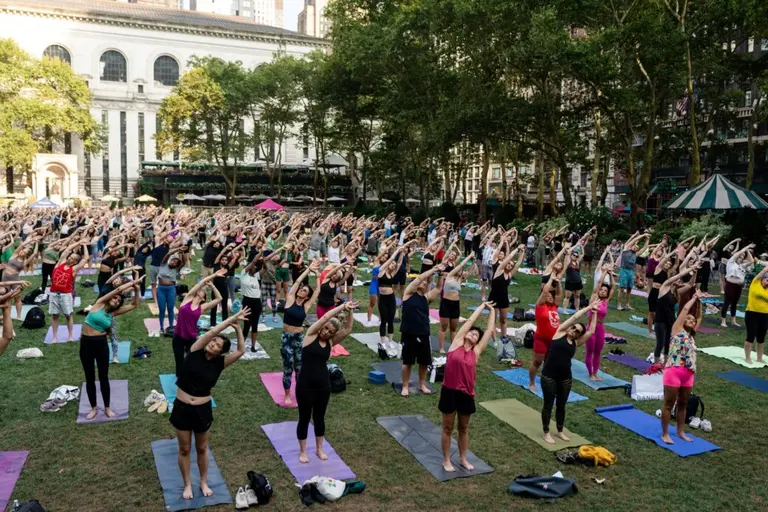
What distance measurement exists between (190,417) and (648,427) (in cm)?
597

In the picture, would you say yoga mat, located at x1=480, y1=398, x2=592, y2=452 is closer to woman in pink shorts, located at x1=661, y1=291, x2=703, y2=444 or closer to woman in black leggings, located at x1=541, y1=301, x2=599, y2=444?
woman in black leggings, located at x1=541, y1=301, x2=599, y2=444

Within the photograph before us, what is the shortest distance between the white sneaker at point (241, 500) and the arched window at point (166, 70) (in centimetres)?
8210

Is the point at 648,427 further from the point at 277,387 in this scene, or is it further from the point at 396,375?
the point at 277,387

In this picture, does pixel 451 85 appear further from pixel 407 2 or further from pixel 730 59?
pixel 730 59

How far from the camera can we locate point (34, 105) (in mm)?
53500

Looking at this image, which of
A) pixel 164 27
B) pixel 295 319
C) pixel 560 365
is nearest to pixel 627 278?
pixel 560 365

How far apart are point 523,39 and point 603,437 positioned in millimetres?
22165

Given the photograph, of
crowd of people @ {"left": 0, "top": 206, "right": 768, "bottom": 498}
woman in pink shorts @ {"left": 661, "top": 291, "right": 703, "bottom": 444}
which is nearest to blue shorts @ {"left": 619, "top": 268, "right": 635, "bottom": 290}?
crowd of people @ {"left": 0, "top": 206, "right": 768, "bottom": 498}

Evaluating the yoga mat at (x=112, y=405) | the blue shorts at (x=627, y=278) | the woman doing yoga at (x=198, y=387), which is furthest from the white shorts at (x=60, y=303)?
the blue shorts at (x=627, y=278)

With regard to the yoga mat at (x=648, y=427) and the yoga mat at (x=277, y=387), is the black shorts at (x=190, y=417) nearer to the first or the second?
the yoga mat at (x=277, y=387)

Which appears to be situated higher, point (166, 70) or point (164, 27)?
point (164, 27)

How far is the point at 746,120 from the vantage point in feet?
142

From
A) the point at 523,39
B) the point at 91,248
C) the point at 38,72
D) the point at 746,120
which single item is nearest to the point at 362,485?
the point at 91,248

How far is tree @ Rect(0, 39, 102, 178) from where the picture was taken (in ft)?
172
